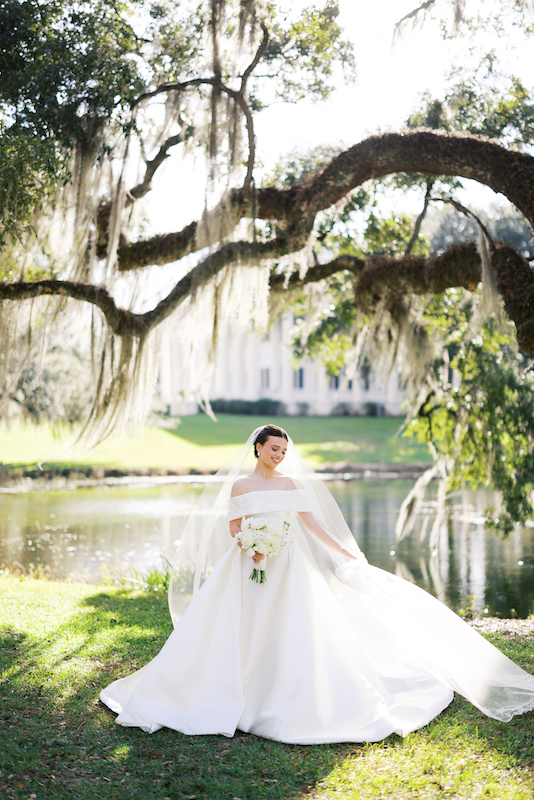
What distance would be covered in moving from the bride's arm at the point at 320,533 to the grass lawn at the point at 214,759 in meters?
1.14

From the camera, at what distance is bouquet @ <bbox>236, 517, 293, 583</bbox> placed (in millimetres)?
4152

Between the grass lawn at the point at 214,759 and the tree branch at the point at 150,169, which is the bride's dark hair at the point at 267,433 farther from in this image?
the tree branch at the point at 150,169

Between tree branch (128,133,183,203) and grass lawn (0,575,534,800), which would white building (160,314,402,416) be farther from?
grass lawn (0,575,534,800)

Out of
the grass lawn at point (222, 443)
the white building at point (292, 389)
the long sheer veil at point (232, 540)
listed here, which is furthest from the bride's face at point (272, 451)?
the white building at point (292, 389)

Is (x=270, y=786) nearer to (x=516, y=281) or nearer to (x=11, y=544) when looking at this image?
(x=516, y=281)

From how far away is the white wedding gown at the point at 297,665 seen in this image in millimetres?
3773

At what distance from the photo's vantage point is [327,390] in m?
44.4

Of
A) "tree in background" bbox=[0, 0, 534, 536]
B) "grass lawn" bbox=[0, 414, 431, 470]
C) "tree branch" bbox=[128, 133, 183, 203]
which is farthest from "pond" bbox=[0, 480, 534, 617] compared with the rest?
"grass lawn" bbox=[0, 414, 431, 470]

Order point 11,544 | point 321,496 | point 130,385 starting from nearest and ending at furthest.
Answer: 1. point 321,496
2. point 130,385
3. point 11,544

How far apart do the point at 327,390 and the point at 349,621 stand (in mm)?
40147

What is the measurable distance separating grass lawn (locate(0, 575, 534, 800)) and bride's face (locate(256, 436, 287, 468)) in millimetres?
1705

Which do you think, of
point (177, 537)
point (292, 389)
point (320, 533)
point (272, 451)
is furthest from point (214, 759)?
point (292, 389)

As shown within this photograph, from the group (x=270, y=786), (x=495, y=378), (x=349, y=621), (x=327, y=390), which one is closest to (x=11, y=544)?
(x=495, y=378)

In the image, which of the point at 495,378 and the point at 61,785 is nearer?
the point at 61,785
